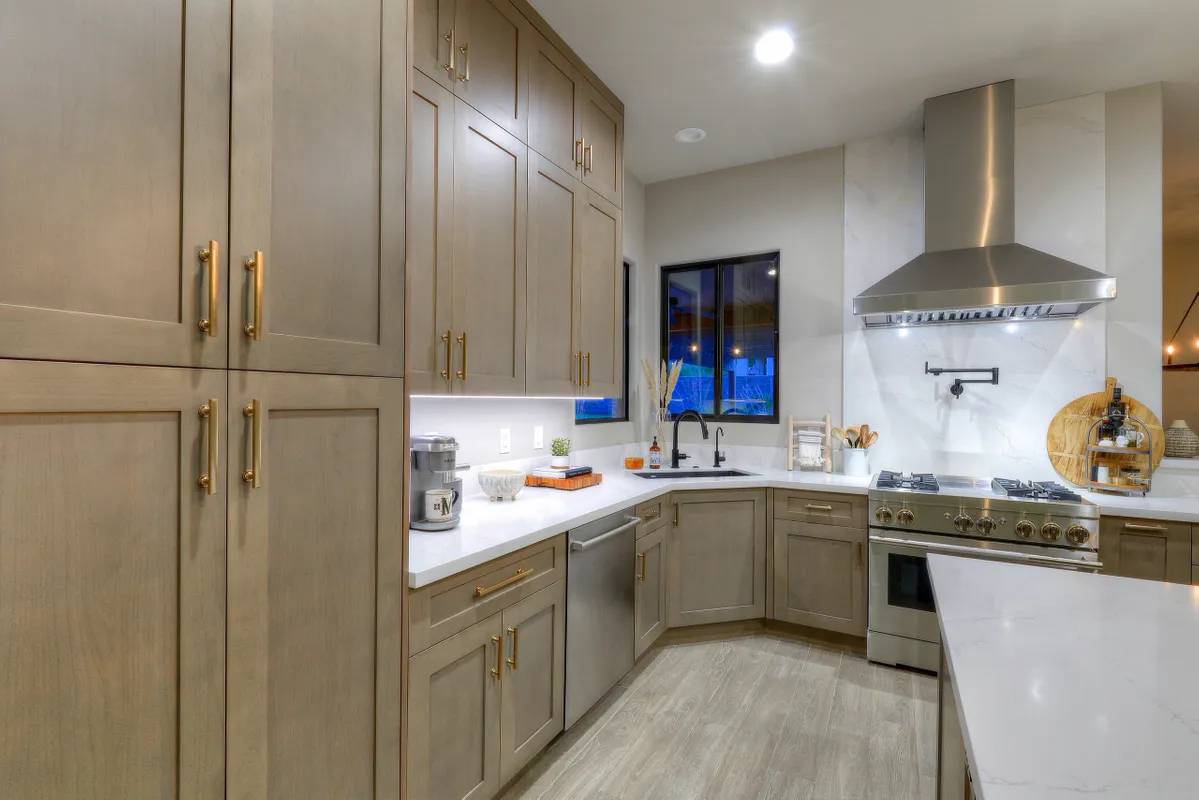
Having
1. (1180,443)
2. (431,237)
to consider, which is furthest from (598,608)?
(1180,443)

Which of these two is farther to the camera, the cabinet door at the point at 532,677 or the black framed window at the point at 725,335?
the black framed window at the point at 725,335

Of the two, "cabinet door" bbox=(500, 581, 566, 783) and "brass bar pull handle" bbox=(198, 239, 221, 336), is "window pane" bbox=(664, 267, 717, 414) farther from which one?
"brass bar pull handle" bbox=(198, 239, 221, 336)

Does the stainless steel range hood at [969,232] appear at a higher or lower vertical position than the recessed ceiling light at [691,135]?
lower

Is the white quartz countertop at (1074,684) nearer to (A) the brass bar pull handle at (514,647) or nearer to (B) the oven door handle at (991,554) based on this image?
(A) the brass bar pull handle at (514,647)

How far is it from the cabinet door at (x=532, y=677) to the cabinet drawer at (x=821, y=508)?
156 cm

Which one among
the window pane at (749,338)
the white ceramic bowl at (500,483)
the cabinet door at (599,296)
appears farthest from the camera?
the window pane at (749,338)

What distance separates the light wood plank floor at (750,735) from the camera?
6.37ft

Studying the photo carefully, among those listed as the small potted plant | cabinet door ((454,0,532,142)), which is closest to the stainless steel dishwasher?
the small potted plant

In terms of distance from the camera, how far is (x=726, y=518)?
3068 mm

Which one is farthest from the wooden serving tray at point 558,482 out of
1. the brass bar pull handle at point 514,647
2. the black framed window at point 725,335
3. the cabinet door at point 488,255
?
the black framed window at point 725,335

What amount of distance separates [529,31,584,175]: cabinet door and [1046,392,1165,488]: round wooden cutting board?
9.12 feet

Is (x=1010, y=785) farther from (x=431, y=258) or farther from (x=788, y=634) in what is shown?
(x=788, y=634)

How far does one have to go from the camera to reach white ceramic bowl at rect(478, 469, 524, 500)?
2246mm

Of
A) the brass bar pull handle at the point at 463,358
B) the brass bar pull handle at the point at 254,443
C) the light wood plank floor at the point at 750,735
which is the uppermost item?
the brass bar pull handle at the point at 463,358
